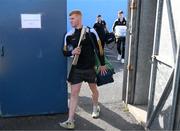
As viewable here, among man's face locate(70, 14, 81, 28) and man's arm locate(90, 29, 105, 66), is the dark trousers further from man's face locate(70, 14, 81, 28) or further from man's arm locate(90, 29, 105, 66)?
man's face locate(70, 14, 81, 28)

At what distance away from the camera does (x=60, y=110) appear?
632cm

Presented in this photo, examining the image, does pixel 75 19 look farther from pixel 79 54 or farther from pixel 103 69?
pixel 103 69

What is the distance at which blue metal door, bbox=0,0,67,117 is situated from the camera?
5.70 m

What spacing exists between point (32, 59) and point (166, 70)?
2414mm

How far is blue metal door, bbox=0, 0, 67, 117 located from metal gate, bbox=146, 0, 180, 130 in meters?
1.71

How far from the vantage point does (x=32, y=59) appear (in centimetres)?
592

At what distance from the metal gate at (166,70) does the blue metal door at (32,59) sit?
67.2 inches

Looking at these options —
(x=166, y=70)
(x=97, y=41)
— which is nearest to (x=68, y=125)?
(x=97, y=41)

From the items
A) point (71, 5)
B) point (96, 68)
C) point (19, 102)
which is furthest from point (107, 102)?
point (71, 5)

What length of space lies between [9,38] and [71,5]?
343 inches

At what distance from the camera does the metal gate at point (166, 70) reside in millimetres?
4539

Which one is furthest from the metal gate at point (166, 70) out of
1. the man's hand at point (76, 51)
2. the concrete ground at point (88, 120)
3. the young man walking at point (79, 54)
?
the man's hand at point (76, 51)

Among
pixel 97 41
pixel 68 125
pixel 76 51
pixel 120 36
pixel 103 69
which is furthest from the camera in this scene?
pixel 120 36

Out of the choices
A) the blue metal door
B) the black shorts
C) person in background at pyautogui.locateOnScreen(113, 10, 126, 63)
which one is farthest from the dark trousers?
the black shorts
